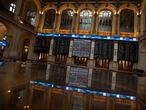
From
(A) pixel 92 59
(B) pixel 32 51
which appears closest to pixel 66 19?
(B) pixel 32 51

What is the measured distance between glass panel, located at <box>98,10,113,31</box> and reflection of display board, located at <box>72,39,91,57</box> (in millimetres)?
3316

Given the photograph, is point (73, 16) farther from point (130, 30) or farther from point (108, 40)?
point (130, 30)

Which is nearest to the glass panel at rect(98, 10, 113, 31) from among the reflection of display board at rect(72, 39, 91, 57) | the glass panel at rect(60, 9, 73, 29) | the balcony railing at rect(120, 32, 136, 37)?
the balcony railing at rect(120, 32, 136, 37)

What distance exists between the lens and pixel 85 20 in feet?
74.6

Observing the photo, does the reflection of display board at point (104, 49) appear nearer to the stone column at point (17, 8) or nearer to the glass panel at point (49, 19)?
the glass panel at point (49, 19)

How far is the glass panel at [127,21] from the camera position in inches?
824

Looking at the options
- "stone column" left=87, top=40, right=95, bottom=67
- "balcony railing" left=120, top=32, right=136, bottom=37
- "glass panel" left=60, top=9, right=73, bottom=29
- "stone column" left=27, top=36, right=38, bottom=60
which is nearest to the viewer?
"balcony railing" left=120, top=32, right=136, bottom=37

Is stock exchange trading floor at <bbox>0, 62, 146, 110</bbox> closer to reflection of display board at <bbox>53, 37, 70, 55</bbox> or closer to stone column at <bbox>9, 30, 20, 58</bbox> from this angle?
stone column at <bbox>9, 30, 20, 58</bbox>

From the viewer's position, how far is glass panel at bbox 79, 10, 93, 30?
22438 mm

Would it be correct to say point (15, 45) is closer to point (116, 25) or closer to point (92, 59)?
point (92, 59)

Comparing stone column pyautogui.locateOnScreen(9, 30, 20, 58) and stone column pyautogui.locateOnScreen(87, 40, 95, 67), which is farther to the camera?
stone column pyautogui.locateOnScreen(87, 40, 95, 67)

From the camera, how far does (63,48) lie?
22250 mm

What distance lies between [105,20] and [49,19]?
982 cm

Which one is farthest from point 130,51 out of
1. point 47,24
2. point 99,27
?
point 47,24
